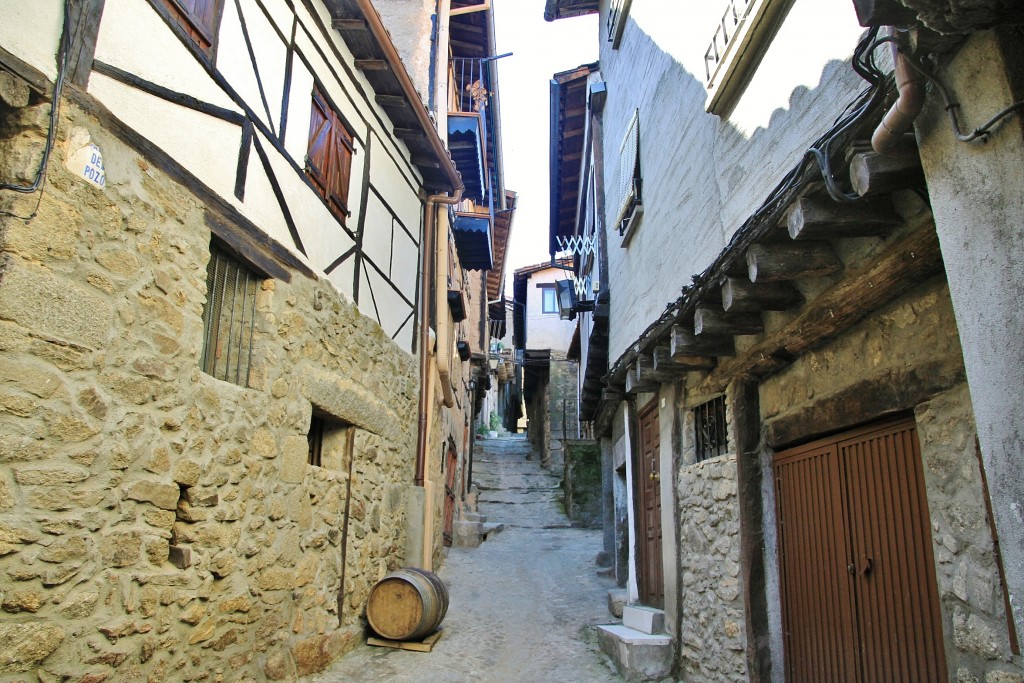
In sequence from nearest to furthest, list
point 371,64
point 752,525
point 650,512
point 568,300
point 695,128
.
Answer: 1. point 752,525
2. point 695,128
3. point 371,64
4. point 650,512
5. point 568,300

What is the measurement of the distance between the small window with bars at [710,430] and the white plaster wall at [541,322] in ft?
61.9

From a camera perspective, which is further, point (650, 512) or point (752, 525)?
point (650, 512)

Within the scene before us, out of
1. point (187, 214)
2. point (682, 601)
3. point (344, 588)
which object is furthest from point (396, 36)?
point (682, 601)

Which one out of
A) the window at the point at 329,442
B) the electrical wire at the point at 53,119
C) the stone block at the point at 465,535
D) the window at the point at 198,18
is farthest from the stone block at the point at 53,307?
the stone block at the point at 465,535

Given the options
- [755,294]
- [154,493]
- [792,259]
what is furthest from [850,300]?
[154,493]

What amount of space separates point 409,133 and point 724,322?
14.8 feet

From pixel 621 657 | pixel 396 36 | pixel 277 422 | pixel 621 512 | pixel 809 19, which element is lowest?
pixel 621 657

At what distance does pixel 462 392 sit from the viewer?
15078 mm

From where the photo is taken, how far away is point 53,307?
2.96 m

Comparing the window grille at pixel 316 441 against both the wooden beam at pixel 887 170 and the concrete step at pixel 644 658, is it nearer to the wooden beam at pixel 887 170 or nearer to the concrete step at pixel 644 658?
the concrete step at pixel 644 658

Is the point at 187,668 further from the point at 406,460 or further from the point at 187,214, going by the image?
the point at 406,460

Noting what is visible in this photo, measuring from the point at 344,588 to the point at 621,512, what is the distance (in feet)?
15.2

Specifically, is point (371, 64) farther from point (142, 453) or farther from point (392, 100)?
point (142, 453)

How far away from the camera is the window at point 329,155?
5.53 metres
